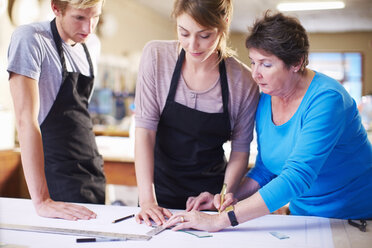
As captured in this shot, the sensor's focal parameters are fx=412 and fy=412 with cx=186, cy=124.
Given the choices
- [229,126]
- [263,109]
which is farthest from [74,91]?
[263,109]

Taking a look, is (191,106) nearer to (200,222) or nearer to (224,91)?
(224,91)

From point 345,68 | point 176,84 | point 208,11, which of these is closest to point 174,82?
point 176,84

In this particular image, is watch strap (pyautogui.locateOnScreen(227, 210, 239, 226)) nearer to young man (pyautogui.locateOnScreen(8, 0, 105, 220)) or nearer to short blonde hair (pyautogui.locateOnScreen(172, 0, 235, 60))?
young man (pyautogui.locateOnScreen(8, 0, 105, 220))

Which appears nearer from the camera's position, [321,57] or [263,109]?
[263,109]

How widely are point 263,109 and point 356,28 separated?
895 centimetres

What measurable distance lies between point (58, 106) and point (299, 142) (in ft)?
2.81

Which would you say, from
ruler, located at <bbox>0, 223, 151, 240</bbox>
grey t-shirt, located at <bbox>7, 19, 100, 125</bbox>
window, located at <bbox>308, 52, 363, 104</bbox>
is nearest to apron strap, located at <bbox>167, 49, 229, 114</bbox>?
grey t-shirt, located at <bbox>7, 19, 100, 125</bbox>

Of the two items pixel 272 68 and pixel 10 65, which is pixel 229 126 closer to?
pixel 272 68

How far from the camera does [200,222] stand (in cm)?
118

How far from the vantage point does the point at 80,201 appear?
1.58 meters

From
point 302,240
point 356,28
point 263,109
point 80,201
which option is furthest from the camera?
point 356,28

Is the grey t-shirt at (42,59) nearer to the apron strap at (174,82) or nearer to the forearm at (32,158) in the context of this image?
the forearm at (32,158)

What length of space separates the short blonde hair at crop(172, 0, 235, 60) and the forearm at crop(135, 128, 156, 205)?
1.41ft

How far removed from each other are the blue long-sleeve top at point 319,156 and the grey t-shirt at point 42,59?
28.7 inches
